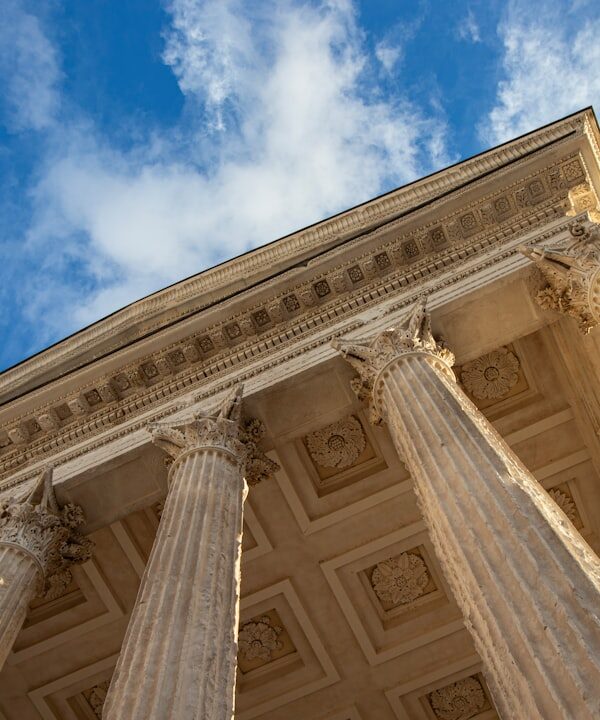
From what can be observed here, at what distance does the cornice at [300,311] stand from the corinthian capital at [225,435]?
1.50 m

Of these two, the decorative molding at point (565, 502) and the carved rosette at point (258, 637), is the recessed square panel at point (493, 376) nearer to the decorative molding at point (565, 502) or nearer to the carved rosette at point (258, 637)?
the decorative molding at point (565, 502)

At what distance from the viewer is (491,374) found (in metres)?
15.4

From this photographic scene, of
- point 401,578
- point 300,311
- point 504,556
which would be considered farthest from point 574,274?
point 401,578

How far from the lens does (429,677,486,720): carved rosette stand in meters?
16.4

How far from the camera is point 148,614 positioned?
28.8ft

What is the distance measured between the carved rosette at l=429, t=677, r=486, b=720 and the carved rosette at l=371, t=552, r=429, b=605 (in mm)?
1945

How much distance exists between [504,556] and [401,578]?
9.29m

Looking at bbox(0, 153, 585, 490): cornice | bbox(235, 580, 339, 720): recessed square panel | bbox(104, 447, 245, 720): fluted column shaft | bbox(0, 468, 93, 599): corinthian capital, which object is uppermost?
bbox(0, 153, 585, 490): cornice

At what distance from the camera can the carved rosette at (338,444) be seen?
15711 millimetres

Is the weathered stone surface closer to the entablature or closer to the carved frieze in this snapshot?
the entablature

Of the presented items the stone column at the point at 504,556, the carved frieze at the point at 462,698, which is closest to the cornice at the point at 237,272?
the carved frieze at the point at 462,698

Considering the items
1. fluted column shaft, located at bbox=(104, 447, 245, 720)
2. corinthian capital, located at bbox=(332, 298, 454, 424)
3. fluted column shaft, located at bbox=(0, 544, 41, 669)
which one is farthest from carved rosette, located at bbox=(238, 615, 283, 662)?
corinthian capital, located at bbox=(332, 298, 454, 424)

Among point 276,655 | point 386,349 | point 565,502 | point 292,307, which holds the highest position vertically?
point 292,307

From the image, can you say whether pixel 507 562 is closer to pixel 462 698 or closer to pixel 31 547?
pixel 31 547
